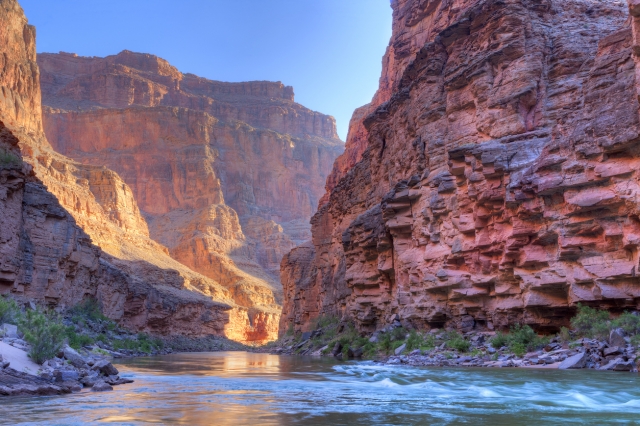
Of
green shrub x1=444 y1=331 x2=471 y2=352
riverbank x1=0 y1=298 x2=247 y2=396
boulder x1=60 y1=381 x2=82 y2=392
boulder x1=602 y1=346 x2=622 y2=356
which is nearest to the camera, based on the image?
riverbank x1=0 y1=298 x2=247 y2=396

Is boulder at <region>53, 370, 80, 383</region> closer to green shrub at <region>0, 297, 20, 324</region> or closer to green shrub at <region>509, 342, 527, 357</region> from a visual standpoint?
green shrub at <region>0, 297, 20, 324</region>

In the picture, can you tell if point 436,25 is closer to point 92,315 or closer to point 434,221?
point 434,221

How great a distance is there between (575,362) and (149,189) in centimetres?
13394

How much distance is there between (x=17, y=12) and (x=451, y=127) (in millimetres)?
89893

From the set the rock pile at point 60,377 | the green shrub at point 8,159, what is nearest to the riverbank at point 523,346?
the rock pile at point 60,377

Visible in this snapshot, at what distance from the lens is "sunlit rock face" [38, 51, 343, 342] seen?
117 meters

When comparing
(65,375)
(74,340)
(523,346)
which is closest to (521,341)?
(523,346)

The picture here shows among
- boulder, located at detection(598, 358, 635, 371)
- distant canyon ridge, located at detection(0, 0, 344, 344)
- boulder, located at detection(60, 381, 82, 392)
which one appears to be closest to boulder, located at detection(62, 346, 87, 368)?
boulder, located at detection(60, 381, 82, 392)

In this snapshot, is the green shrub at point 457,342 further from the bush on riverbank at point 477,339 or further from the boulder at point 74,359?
the boulder at point 74,359

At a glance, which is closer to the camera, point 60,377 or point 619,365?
point 60,377

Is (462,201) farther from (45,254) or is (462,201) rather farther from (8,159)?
(45,254)

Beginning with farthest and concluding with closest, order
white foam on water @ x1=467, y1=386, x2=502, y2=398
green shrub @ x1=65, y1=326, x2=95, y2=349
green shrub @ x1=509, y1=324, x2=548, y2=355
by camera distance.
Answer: green shrub @ x1=65, y1=326, x2=95, y2=349 < green shrub @ x1=509, y1=324, x2=548, y2=355 < white foam on water @ x1=467, y1=386, x2=502, y2=398

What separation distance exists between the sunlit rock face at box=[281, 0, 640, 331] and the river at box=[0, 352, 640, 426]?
5.17 meters

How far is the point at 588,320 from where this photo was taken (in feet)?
53.0
